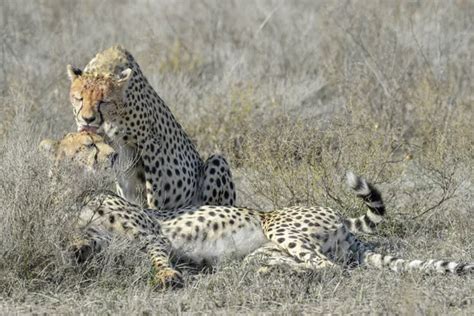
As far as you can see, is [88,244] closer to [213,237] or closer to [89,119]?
[213,237]

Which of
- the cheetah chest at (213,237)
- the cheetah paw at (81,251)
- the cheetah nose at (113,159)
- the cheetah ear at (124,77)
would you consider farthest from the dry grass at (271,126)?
the cheetah ear at (124,77)

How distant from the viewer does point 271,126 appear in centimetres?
755

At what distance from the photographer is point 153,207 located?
6.30m

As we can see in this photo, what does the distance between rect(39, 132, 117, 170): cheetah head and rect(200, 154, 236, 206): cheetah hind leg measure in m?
1.02

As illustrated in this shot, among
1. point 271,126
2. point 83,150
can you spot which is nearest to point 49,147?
point 83,150

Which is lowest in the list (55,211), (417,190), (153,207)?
(417,190)

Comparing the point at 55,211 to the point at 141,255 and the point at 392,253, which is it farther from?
the point at 392,253

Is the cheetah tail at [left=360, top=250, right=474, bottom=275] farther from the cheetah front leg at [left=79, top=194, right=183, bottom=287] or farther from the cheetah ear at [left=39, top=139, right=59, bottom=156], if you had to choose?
the cheetah ear at [left=39, top=139, right=59, bottom=156]

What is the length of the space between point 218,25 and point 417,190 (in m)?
4.46

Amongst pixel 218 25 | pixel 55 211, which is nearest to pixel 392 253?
pixel 55 211

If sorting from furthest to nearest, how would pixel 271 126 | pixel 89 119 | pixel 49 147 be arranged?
pixel 271 126
pixel 89 119
pixel 49 147

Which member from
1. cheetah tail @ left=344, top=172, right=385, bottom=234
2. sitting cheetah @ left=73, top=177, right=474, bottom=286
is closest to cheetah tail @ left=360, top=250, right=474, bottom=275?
sitting cheetah @ left=73, top=177, right=474, bottom=286

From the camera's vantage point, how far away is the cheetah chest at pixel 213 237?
18.8ft

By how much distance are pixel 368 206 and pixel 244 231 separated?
0.70 m
